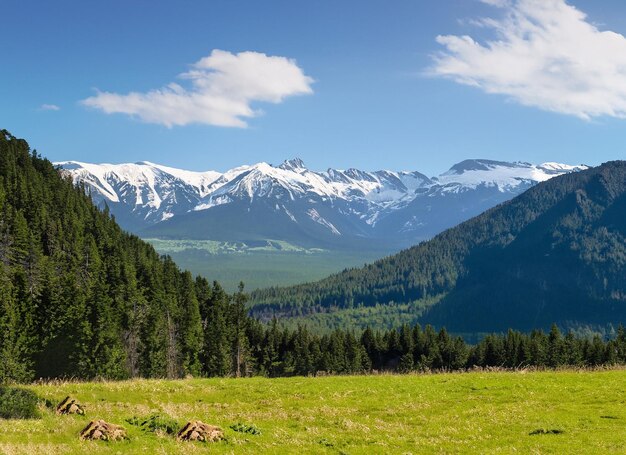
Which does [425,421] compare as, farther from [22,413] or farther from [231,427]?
[22,413]

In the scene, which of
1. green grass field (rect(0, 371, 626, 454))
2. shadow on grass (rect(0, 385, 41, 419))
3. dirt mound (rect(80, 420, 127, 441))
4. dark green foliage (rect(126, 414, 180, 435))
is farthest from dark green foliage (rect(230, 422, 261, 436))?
shadow on grass (rect(0, 385, 41, 419))

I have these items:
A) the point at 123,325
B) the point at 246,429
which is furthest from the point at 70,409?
the point at 123,325

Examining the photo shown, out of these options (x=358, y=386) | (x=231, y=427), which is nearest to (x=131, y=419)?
(x=231, y=427)

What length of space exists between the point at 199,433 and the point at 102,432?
159 inches

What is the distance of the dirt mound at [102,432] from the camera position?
22109mm

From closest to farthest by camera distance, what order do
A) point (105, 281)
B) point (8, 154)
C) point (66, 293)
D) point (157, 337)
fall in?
point (66, 293), point (157, 337), point (105, 281), point (8, 154)

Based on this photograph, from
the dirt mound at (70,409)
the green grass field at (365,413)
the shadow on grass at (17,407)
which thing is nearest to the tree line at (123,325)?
the green grass field at (365,413)

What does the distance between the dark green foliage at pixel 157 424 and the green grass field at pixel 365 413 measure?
0.69m

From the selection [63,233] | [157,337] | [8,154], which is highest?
[8,154]

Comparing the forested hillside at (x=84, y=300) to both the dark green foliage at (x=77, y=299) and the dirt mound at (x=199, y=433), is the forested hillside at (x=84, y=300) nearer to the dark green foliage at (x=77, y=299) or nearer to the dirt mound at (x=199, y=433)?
the dark green foliage at (x=77, y=299)

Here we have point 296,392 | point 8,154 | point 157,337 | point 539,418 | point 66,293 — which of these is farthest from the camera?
point 8,154

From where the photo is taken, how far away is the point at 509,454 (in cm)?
2128

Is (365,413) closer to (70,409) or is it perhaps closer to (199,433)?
(199,433)

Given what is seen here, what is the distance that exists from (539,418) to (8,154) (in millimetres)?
133617
